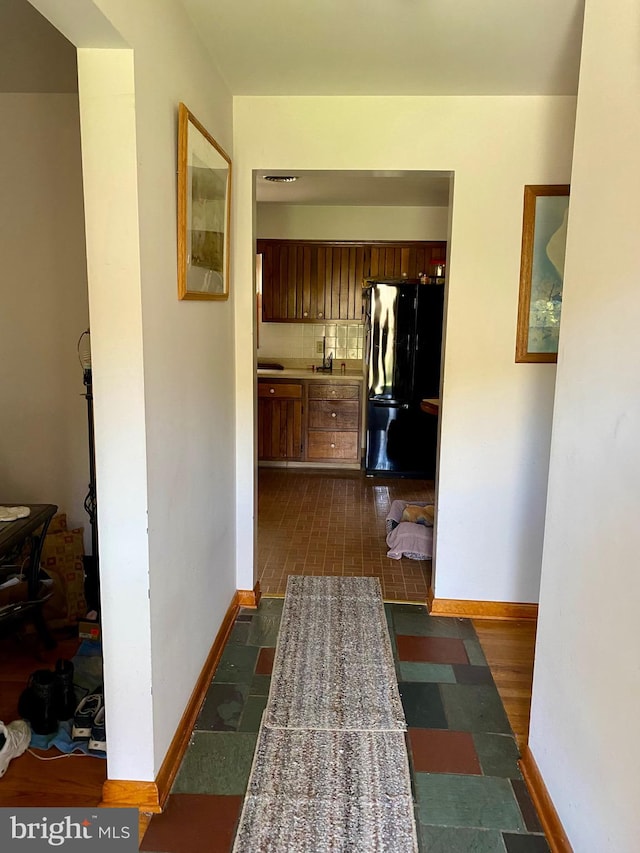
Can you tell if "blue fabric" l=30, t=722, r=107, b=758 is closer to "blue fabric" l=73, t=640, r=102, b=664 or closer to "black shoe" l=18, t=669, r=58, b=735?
"black shoe" l=18, t=669, r=58, b=735

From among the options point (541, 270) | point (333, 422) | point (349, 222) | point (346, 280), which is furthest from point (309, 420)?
Result: point (541, 270)

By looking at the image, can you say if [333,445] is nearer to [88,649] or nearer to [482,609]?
[482,609]

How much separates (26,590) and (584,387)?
2415mm

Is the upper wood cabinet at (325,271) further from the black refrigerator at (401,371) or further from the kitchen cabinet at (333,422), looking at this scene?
the kitchen cabinet at (333,422)

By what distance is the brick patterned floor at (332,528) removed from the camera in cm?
328

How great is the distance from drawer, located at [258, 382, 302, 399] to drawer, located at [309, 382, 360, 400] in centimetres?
12

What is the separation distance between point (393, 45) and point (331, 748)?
234 centimetres

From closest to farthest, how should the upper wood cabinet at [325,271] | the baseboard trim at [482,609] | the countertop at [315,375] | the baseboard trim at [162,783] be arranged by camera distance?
the baseboard trim at [162,783] → the baseboard trim at [482,609] → the countertop at [315,375] → the upper wood cabinet at [325,271]

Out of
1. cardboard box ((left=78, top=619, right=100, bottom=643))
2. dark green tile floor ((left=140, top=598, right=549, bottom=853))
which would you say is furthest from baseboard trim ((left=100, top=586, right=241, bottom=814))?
cardboard box ((left=78, top=619, right=100, bottom=643))

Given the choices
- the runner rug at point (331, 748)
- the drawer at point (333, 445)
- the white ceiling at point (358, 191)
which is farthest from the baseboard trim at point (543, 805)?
the drawer at point (333, 445)

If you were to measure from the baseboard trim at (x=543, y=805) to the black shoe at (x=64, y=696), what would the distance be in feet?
4.81

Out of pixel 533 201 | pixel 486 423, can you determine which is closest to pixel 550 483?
pixel 486 423

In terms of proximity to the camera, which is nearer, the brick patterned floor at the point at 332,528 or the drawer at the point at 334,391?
the brick patterned floor at the point at 332,528

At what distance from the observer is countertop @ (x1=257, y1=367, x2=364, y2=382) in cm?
532
